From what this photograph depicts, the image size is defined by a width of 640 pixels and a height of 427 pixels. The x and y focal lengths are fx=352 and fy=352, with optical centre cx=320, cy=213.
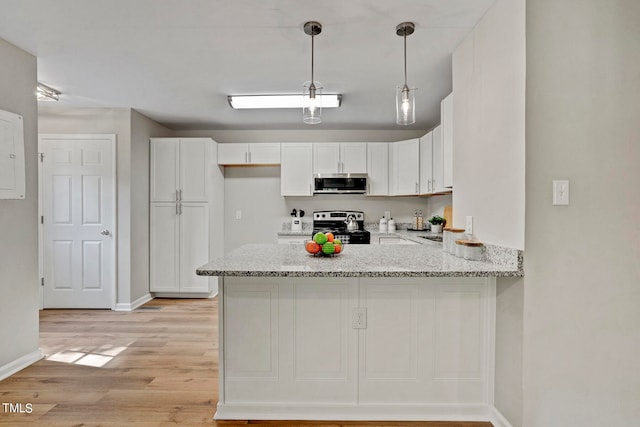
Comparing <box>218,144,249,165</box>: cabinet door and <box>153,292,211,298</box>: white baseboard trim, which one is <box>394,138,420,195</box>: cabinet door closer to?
<box>218,144,249,165</box>: cabinet door

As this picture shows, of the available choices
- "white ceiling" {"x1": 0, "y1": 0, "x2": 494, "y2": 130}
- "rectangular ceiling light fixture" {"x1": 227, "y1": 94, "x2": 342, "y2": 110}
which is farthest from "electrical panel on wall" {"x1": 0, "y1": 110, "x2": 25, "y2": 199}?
"rectangular ceiling light fixture" {"x1": 227, "y1": 94, "x2": 342, "y2": 110}

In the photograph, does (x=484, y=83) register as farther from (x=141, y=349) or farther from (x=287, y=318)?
(x=141, y=349)

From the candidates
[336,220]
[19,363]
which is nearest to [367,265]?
[19,363]

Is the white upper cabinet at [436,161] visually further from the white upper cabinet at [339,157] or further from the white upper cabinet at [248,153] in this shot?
the white upper cabinet at [248,153]

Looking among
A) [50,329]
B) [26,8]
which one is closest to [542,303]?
[26,8]

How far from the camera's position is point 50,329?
11.3 feet

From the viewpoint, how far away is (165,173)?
4477 mm

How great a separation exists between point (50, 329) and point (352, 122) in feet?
13.1

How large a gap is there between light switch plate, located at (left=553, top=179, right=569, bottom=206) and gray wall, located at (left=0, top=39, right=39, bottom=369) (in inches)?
135

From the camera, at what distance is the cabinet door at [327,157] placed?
4703 mm

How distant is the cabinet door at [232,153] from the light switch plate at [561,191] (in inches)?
150

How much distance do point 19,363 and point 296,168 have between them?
131 inches

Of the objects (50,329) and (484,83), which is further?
(50,329)

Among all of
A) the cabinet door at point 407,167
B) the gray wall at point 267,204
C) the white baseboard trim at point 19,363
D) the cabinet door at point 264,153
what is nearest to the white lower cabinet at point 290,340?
the white baseboard trim at point 19,363
